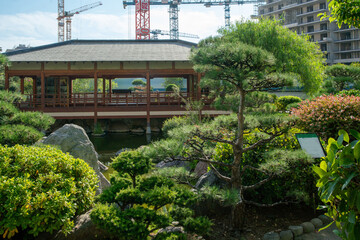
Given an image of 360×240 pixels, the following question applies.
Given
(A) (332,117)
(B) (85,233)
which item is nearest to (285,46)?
(A) (332,117)

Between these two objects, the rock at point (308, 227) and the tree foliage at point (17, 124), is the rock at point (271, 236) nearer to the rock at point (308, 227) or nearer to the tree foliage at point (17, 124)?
the rock at point (308, 227)

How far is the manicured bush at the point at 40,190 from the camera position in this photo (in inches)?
134

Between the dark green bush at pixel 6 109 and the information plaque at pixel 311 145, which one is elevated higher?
the dark green bush at pixel 6 109

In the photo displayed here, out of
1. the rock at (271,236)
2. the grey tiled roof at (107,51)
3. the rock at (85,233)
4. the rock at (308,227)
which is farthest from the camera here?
the grey tiled roof at (107,51)

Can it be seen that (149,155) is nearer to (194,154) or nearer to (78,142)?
(194,154)

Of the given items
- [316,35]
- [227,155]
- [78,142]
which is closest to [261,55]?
[227,155]

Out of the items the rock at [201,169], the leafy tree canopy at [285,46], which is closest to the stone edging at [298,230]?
the rock at [201,169]

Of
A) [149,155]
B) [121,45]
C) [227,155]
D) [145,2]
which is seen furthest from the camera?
[145,2]

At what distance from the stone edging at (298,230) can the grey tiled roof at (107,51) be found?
1273 centimetres

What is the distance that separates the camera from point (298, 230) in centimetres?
420

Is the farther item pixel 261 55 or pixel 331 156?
pixel 261 55

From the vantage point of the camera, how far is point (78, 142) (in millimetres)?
5852

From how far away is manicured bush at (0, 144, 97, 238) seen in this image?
341cm

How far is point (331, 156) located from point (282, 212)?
11.9ft
